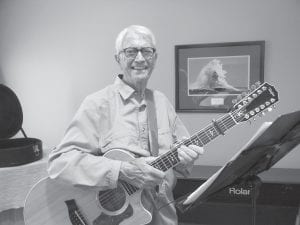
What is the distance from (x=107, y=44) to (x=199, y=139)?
5.12 feet

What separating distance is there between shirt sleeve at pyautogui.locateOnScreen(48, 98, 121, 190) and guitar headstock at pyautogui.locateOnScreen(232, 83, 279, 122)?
60cm

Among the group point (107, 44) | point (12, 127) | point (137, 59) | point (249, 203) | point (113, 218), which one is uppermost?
point (107, 44)

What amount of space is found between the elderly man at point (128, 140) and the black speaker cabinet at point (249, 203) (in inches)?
27.1

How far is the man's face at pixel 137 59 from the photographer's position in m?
1.43

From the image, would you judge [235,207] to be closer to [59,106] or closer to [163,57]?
[163,57]

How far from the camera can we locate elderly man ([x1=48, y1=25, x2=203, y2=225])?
1326 millimetres

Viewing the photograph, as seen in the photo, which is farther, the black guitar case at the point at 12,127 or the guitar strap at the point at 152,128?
the black guitar case at the point at 12,127

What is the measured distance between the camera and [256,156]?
3.44 ft

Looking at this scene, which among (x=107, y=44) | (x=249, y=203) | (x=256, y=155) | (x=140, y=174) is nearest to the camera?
(x=256, y=155)

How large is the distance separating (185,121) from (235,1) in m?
1.02

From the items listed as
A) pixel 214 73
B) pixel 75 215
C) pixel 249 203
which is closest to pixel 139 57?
pixel 75 215

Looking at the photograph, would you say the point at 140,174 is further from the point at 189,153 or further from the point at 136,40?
the point at 136,40

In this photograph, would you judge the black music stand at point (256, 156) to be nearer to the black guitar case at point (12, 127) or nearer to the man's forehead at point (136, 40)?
the man's forehead at point (136, 40)

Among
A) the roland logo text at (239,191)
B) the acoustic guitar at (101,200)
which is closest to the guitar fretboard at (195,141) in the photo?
the acoustic guitar at (101,200)
